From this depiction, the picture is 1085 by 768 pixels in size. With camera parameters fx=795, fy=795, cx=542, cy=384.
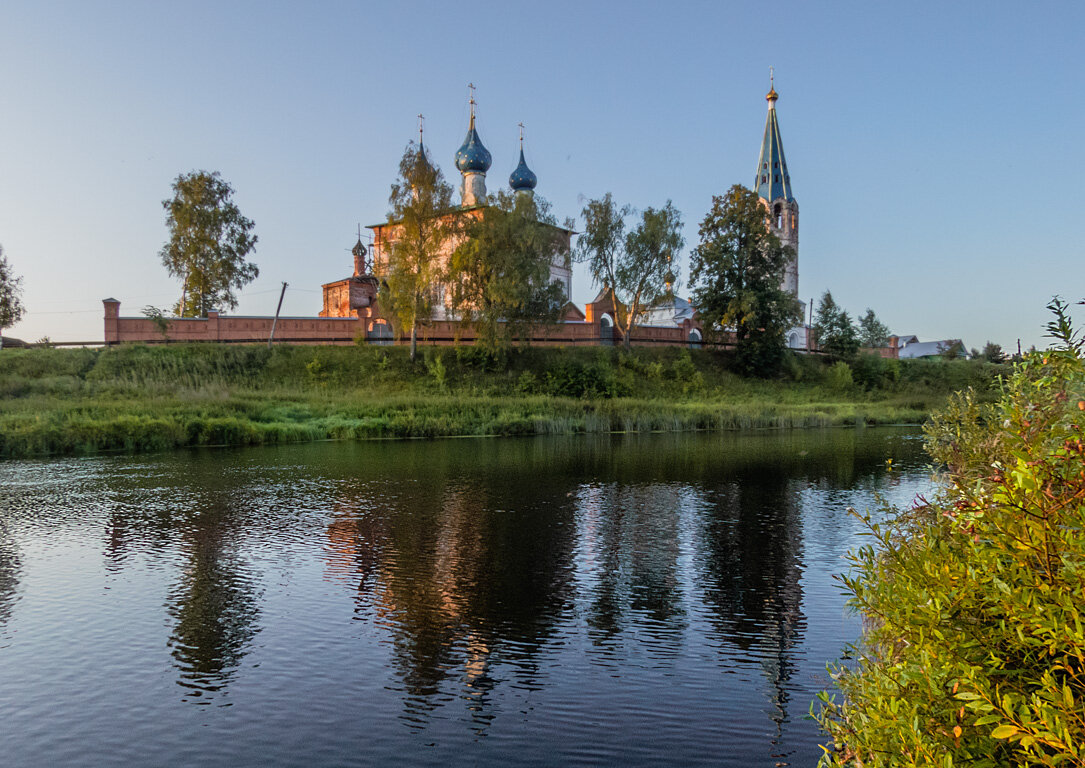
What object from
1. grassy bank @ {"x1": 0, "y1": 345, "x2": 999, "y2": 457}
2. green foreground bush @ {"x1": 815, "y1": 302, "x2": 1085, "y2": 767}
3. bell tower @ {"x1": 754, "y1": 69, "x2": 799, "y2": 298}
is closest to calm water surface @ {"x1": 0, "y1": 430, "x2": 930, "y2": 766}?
green foreground bush @ {"x1": 815, "y1": 302, "x2": 1085, "y2": 767}

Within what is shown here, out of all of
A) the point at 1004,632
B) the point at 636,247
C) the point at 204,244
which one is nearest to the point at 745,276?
the point at 636,247

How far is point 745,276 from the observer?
45062 millimetres

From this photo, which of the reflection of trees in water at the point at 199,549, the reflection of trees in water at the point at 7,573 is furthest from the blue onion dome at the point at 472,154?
the reflection of trees in water at the point at 7,573

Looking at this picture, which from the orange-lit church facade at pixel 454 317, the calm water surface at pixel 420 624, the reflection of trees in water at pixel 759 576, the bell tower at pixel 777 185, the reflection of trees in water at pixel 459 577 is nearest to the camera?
the calm water surface at pixel 420 624

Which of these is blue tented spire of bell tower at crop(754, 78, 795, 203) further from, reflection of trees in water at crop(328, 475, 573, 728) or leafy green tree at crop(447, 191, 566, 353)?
reflection of trees in water at crop(328, 475, 573, 728)

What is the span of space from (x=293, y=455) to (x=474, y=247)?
60.3 ft

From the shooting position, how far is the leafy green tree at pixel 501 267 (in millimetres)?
37875

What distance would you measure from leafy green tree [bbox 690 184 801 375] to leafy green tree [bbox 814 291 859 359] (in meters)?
8.40

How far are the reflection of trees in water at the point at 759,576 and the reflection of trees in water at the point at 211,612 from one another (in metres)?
4.19

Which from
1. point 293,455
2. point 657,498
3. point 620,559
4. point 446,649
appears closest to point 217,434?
point 293,455

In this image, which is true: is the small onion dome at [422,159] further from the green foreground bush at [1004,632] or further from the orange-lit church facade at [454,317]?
the green foreground bush at [1004,632]

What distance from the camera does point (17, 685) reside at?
6035mm

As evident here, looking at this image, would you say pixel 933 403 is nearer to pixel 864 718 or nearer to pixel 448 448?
pixel 448 448

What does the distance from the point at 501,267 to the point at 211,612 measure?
31424 millimetres
